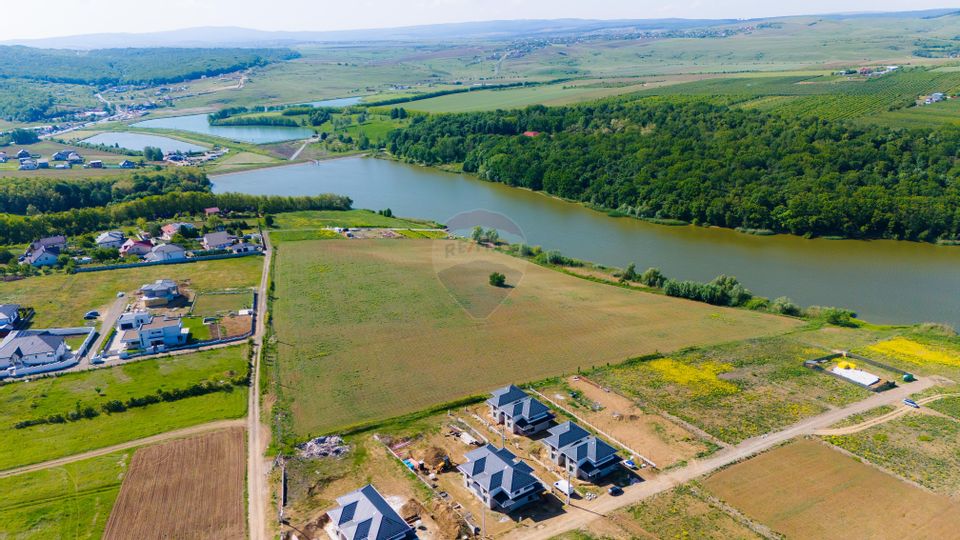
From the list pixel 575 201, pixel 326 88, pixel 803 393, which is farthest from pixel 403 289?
pixel 326 88

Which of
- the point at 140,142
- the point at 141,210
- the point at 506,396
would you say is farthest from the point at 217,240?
the point at 140,142

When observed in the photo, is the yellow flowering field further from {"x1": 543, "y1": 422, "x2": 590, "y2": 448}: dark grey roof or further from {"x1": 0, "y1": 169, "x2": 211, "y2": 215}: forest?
{"x1": 0, "y1": 169, "x2": 211, "y2": 215}: forest

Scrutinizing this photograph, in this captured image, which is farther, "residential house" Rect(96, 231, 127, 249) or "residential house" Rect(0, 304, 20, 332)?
"residential house" Rect(96, 231, 127, 249)

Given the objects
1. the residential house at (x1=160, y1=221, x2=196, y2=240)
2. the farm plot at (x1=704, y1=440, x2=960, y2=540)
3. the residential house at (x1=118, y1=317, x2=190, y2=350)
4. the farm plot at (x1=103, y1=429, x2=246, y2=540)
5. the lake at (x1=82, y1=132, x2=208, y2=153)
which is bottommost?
the farm plot at (x1=704, y1=440, x2=960, y2=540)

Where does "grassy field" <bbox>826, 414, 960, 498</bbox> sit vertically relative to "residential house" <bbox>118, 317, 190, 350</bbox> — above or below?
below

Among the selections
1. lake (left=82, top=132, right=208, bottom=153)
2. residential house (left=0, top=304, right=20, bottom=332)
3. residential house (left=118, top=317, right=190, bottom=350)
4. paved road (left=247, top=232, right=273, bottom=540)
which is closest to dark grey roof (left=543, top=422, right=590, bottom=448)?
paved road (left=247, top=232, right=273, bottom=540)

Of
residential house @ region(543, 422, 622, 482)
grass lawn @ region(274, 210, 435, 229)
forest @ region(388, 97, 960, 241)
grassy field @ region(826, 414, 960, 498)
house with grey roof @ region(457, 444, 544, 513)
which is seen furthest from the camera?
grass lawn @ region(274, 210, 435, 229)

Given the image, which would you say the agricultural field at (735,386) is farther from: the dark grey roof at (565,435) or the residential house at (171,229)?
the residential house at (171,229)

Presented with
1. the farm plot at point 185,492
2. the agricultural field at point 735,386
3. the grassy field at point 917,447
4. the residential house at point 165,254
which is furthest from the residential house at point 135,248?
the grassy field at point 917,447

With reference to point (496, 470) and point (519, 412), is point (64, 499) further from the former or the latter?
point (519, 412)
